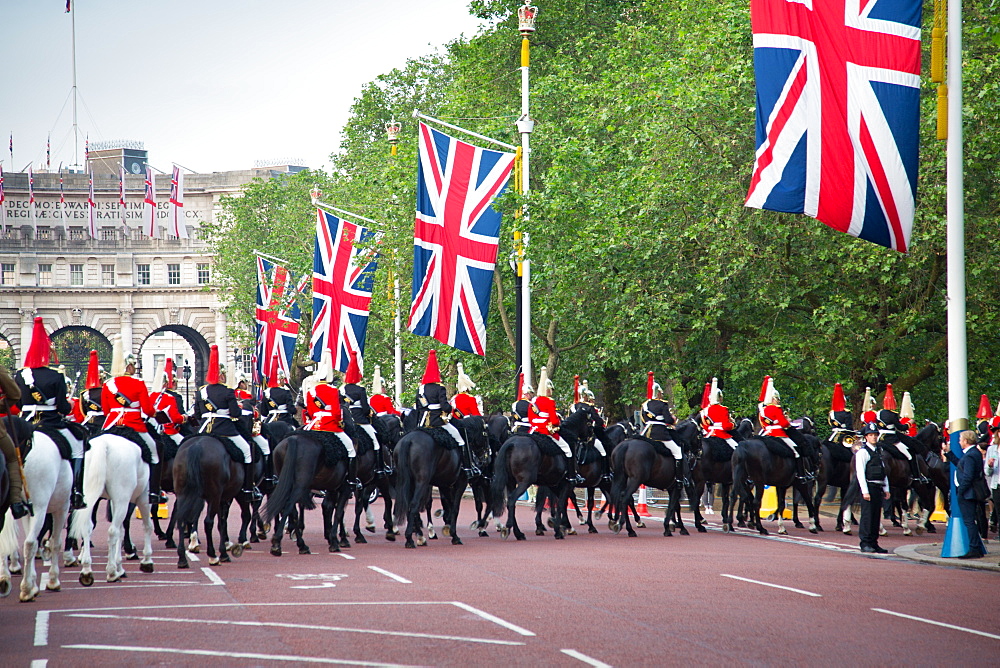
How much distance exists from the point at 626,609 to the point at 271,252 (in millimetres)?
49088

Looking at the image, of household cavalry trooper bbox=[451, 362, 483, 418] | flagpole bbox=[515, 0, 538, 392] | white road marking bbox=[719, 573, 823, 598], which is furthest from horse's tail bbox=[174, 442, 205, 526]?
flagpole bbox=[515, 0, 538, 392]

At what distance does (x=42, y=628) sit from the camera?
36.6 ft

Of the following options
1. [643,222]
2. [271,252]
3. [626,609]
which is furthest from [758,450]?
[271,252]

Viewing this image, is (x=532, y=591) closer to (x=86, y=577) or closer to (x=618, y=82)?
(x=86, y=577)

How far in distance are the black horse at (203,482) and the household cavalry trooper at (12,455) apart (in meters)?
4.00

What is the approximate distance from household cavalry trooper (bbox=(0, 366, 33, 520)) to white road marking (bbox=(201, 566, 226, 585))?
3.03 meters

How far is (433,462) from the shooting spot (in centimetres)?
1956

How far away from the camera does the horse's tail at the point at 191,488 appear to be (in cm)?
1620

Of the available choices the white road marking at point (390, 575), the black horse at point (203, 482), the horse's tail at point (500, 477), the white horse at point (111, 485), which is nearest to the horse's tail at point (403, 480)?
the horse's tail at point (500, 477)

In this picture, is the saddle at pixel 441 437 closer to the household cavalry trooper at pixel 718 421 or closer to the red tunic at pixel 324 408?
the red tunic at pixel 324 408

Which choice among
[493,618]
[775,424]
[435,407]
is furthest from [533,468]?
[493,618]

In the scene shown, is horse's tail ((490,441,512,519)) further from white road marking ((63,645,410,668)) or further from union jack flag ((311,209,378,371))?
union jack flag ((311,209,378,371))

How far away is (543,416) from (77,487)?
8814 mm

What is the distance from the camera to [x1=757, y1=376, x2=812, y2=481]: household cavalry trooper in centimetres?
2291
